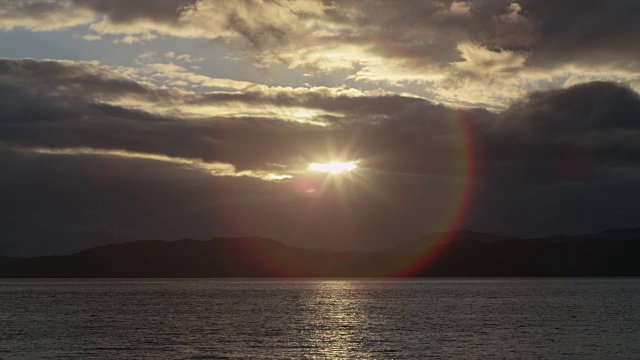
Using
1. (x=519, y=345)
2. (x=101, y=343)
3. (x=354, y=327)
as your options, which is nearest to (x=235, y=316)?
(x=354, y=327)

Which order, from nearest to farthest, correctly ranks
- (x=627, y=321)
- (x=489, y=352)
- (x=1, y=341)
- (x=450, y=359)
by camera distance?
(x=450, y=359) → (x=489, y=352) → (x=1, y=341) → (x=627, y=321)

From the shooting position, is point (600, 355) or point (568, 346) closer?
point (600, 355)

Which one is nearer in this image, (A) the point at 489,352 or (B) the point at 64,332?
(A) the point at 489,352

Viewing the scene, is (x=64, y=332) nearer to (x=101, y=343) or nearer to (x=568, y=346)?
(x=101, y=343)

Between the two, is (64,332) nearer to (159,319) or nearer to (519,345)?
(159,319)

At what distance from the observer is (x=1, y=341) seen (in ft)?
326

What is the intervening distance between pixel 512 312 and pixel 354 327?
54.4 m

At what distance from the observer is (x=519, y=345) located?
93.1 m

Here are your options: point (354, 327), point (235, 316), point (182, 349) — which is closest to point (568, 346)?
point (354, 327)

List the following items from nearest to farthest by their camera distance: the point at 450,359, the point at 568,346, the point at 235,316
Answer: the point at 450,359 → the point at 568,346 → the point at 235,316

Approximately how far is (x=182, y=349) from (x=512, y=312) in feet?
307

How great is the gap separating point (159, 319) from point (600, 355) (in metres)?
85.6

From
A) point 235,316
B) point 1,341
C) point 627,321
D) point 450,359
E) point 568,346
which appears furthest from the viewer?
point 235,316

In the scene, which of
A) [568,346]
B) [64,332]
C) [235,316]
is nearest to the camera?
[568,346]
